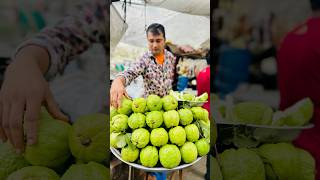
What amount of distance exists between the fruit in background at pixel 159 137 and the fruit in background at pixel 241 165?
1.74 feet

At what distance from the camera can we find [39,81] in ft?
5.26

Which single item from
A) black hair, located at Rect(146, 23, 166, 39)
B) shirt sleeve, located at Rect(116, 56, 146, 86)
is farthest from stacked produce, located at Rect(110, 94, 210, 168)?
black hair, located at Rect(146, 23, 166, 39)

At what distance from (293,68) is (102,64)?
92 centimetres

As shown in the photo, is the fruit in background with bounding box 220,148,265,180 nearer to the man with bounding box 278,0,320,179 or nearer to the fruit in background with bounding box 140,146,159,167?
the man with bounding box 278,0,320,179

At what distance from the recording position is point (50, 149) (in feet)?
4.98

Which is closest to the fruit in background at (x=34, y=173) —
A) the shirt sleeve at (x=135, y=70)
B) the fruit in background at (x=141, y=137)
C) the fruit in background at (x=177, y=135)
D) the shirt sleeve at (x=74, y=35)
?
the shirt sleeve at (x=74, y=35)

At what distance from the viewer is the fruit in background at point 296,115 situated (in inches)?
65.3

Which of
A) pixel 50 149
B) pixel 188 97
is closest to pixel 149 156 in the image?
pixel 188 97

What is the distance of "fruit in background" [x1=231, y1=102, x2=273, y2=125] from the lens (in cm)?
169

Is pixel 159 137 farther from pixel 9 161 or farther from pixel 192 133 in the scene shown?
pixel 9 161

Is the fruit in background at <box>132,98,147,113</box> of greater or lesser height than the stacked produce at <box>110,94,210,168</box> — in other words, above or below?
above

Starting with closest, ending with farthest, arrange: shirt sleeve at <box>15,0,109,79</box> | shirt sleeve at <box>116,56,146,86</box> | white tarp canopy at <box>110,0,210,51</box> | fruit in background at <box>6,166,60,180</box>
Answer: fruit in background at <box>6,166,60,180</box> → shirt sleeve at <box>15,0,109,79</box> → white tarp canopy at <box>110,0,210,51</box> → shirt sleeve at <box>116,56,146,86</box>

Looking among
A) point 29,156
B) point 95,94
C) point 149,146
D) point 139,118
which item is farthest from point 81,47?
point 149,146

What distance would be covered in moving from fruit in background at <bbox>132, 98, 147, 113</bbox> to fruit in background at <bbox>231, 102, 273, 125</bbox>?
2.37 feet
